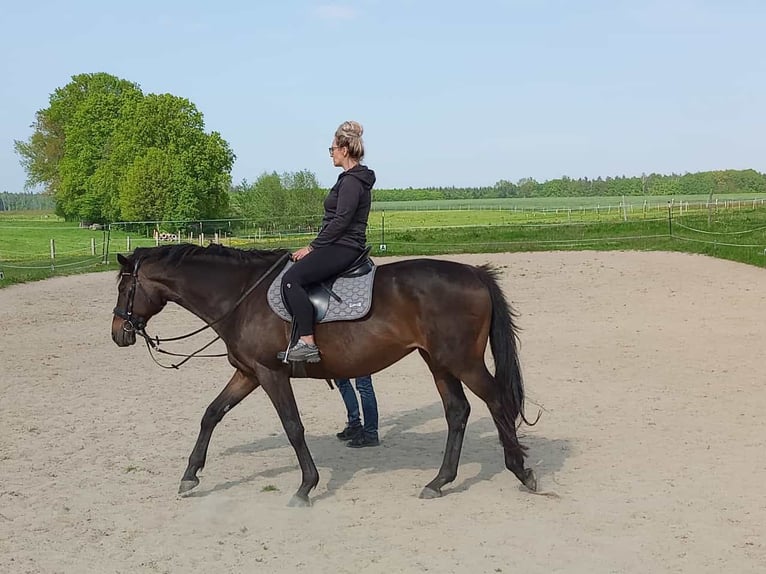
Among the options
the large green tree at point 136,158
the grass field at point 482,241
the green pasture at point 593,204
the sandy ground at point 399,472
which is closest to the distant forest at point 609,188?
the green pasture at point 593,204

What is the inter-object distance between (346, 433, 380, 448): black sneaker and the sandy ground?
0.12 metres

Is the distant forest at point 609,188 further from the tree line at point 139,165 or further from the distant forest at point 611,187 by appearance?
the tree line at point 139,165

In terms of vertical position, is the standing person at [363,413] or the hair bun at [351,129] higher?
the hair bun at [351,129]

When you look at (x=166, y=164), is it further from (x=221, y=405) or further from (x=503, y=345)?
(x=503, y=345)

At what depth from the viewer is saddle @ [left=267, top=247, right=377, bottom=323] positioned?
576 centimetres

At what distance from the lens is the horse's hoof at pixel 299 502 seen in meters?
5.62

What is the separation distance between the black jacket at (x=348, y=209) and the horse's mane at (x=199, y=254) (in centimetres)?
49

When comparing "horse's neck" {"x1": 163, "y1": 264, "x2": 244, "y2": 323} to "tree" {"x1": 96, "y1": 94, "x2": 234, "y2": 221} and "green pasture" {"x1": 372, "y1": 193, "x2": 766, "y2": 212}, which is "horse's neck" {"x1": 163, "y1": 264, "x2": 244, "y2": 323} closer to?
"tree" {"x1": 96, "y1": 94, "x2": 234, "y2": 221}

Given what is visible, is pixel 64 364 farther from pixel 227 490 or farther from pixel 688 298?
pixel 688 298

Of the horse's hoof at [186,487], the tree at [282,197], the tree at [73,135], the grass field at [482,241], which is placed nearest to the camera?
the horse's hoof at [186,487]

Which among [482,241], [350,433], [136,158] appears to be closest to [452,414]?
[350,433]

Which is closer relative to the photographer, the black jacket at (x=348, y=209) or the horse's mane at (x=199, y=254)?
the black jacket at (x=348, y=209)

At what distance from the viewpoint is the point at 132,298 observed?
19.9 ft

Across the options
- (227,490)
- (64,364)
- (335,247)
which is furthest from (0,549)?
(64,364)
